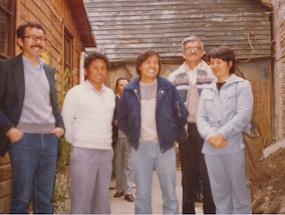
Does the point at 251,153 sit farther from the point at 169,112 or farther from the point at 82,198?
the point at 82,198

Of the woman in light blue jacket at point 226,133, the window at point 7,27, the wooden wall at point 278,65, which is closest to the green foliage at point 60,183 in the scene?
the window at point 7,27

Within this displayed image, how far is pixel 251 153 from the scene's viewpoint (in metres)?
3.68

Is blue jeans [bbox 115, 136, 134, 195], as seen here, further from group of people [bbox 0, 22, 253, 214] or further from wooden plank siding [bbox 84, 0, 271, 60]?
wooden plank siding [bbox 84, 0, 271, 60]

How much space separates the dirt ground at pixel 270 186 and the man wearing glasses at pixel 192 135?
1.26 m

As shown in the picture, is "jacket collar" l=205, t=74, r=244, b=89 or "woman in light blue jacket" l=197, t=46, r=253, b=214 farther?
"jacket collar" l=205, t=74, r=244, b=89

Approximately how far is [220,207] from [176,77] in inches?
A: 59.5

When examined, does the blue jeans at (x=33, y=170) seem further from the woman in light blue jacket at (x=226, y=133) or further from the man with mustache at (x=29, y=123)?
the woman in light blue jacket at (x=226, y=133)

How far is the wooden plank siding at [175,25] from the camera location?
12.7 metres

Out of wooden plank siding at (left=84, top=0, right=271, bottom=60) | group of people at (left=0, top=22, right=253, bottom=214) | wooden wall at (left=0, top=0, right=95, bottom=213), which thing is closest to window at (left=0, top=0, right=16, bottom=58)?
Answer: wooden wall at (left=0, top=0, right=95, bottom=213)

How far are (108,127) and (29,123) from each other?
2.48 feet

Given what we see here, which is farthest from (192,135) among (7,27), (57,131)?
(7,27)

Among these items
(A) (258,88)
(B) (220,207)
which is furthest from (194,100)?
(A) (258,88)

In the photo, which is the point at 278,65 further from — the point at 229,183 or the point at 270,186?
the point at 229,183

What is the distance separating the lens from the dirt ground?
4941 mm
